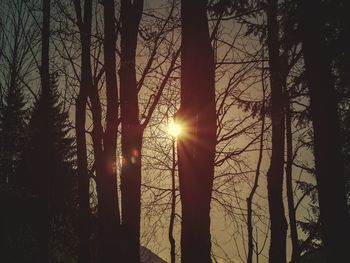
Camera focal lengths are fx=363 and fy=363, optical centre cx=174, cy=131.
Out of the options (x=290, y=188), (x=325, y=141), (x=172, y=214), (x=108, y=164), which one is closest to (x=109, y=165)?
(x=108, y=164)

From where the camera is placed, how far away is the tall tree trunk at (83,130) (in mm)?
9469

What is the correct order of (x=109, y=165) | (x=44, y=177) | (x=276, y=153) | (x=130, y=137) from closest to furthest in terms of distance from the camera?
(x=130, y=137), (x=109, y=165), (x=44, y=177), (x=276, y=153)

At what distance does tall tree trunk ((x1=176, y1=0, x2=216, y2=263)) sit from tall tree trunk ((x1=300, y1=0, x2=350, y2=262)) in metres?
1.94

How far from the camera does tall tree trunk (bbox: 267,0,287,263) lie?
348 inches

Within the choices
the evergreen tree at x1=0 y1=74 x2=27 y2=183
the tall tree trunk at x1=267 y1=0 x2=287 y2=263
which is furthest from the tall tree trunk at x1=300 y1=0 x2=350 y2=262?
the evergreen tree at x1=0 y1=74 x2=27 y2=183

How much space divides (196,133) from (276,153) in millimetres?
5157

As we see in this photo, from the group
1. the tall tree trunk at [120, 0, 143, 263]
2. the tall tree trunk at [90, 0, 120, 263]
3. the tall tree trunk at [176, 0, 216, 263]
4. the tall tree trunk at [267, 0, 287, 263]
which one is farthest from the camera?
the tall tree trunk at [267, 0, 287, 263]

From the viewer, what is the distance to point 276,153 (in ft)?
30.7

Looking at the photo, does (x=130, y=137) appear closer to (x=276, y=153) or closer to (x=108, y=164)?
(x=108, y=164)

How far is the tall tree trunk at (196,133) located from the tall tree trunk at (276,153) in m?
4.43

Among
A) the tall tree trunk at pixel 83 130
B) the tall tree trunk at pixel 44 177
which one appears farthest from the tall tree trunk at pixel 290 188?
the tall tree trunk at pixel 44 177

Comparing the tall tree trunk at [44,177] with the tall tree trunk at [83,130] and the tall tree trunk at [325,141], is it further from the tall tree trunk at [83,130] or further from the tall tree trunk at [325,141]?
the tall tree trunk at [325,141]

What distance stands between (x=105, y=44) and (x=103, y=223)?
4.39 m

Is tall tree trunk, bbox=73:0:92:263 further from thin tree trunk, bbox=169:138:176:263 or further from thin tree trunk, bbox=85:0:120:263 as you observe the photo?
thin tree trunk, bbox=169:138:176:263
